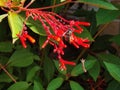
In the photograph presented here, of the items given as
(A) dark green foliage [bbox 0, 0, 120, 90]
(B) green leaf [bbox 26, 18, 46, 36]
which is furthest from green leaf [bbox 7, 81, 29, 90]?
(B) green leaf [bbox 26, 18, 46, 36]

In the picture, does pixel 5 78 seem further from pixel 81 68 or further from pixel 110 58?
pixel 110 58

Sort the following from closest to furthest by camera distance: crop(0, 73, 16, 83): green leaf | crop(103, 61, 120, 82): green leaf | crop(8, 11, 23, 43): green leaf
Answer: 1. crop(8, 11, 23, 43): green leaf
2. crop(103, 61, 120, 82): green leaf
3. crop(0, 73, 16, 83): green leaf

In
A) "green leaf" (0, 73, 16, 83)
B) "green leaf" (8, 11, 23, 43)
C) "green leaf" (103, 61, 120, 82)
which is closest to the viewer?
"green leaf" (8, 11, 23, 43)

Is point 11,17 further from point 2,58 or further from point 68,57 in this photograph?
point 68,57

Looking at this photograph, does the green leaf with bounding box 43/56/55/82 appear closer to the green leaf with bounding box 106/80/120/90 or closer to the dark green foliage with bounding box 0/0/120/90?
the dark green foliage with bounding box 0/0/120/90

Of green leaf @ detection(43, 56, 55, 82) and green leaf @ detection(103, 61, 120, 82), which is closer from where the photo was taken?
green leaf @ detection(103, 61, 120, 82)

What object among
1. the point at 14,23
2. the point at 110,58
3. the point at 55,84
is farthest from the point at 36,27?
the point at 110,58

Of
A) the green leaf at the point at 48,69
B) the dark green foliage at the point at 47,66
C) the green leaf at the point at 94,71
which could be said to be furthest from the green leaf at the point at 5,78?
the green leaf at the point at 94,71

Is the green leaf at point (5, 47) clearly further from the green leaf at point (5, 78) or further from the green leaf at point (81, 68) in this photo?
the green leaf at point (81, 68)

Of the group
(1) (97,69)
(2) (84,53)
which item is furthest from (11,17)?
(2) (84,53)
